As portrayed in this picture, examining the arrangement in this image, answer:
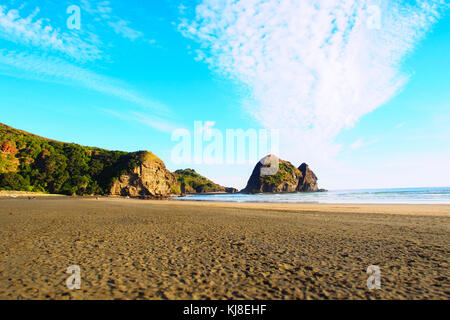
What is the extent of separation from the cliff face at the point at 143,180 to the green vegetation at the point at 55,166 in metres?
2.49

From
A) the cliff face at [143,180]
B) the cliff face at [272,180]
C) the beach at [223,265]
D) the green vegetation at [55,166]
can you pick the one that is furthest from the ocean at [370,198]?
the cliff face at [272,180]

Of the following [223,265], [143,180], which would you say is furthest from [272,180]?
[223,265]

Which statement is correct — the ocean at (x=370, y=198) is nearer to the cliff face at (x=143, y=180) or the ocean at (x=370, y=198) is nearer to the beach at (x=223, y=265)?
the beach at (x=223, y=265)

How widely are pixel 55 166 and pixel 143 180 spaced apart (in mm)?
36577

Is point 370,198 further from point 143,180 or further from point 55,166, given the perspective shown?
point 55,166

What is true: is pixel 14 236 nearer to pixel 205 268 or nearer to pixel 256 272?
pixel 205 268

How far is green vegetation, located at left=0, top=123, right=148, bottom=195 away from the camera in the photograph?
254 feet

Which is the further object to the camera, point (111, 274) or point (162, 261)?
point (162, 261)

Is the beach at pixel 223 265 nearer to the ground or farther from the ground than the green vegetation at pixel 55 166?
nearer to the ground

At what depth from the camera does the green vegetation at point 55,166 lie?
77.4 meters

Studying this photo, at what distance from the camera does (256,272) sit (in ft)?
18.6

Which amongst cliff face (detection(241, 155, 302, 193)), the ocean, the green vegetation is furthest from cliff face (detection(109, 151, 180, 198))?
cliff face (detection(241, 155, 302, 193))
